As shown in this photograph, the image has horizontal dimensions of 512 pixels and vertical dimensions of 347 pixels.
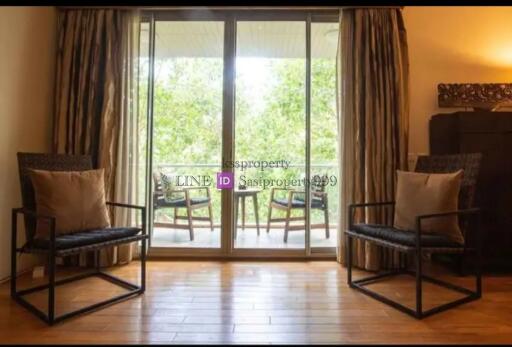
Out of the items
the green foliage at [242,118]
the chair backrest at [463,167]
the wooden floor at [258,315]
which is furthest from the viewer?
the green foliage at [242,118]

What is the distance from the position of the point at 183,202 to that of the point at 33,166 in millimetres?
1281

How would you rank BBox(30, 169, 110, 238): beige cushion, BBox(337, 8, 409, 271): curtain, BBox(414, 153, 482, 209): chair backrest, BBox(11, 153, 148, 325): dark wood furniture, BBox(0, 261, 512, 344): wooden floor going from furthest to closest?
1. BBox(337, 8, 409, 271): curtain
2. BBox(414, 153, 482, 209): chair backrest
3. BBox(30, 169, 110, 238): beige cushion
4. BBox(11, 153, 148, 325): dark wood furniture
5. BBox(0, 261, 512, 344): wooden floor

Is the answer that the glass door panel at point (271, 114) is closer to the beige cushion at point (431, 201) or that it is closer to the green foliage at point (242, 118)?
the green foliage at point (242, 118)

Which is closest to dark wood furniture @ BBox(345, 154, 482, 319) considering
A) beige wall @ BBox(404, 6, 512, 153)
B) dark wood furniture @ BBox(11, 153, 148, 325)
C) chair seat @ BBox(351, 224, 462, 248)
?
chair seat @ BBox(351, 224, 462, 248)

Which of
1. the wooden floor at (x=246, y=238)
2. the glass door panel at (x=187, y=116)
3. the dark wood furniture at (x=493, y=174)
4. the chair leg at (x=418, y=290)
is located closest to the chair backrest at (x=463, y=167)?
the dark wood furniture at (x=493, y=174)

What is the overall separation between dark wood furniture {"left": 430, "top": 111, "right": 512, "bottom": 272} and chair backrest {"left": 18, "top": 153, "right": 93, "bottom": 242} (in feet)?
9.56

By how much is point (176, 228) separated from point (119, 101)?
4.24 ft

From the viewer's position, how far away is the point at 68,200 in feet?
6.81

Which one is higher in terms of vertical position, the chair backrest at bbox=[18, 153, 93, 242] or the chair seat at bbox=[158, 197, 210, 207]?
the chair backrest at bbox=[18, 153, 93, 242]

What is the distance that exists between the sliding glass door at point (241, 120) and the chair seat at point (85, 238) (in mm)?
895

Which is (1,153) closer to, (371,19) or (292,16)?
(292,16)

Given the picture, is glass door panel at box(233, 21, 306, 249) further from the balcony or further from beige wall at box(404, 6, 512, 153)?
beige wall at box(404, 6, 512, 153)

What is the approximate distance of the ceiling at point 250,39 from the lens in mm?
3004

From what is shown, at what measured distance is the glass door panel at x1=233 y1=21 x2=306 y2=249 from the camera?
9.89 feet
